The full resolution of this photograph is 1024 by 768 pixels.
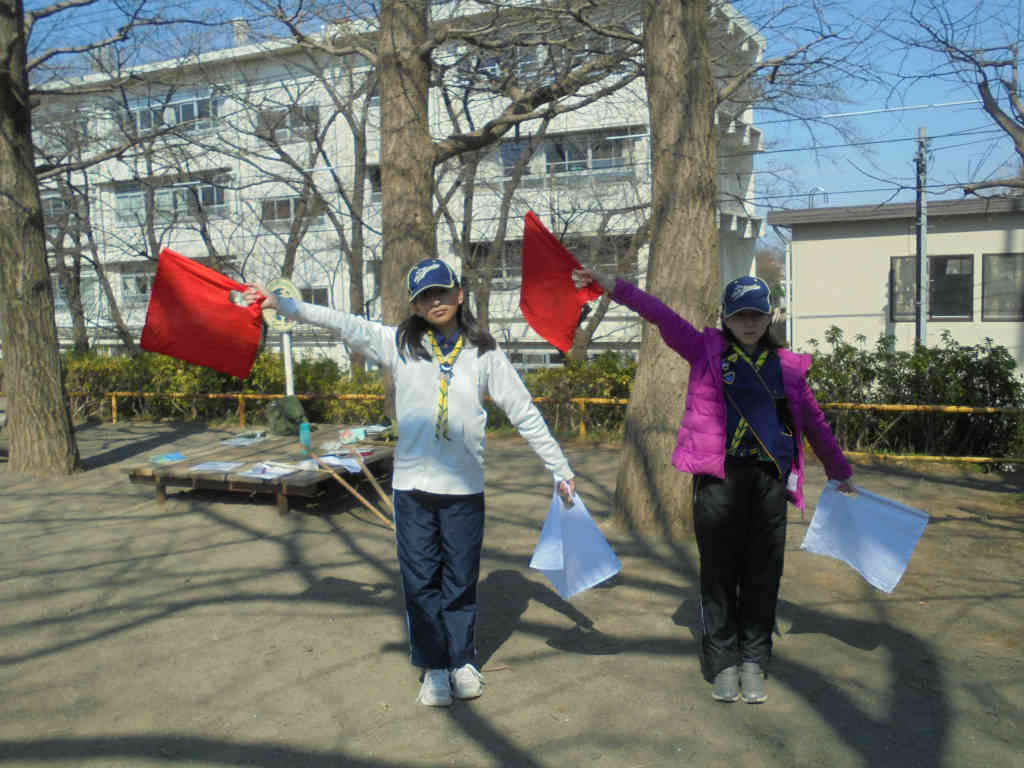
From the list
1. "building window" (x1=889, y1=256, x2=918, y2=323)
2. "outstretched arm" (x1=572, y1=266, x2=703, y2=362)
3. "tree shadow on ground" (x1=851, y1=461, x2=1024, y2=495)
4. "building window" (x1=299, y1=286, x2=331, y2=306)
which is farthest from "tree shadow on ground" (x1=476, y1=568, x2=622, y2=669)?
"building window" (x1=299, y1=286, x2=331, y2=306)

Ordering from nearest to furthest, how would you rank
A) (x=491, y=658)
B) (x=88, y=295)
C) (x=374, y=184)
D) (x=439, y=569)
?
(x=439, y=569) → (x=491, y=658) → (x=374, y=184) → (x=88, y=295)

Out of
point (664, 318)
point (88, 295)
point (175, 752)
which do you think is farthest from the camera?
point (88, 295)

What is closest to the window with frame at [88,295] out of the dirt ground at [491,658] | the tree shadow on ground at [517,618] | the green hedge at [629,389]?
the green hedge at [629,389]

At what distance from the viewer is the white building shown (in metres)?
16.8

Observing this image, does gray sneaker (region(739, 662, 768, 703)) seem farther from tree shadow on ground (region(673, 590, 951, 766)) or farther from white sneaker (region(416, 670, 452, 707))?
white sneaker (region(416, 670, 452, 707))

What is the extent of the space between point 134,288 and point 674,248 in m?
30.7

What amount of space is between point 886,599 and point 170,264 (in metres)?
4.59

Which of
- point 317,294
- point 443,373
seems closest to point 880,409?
point 443,373

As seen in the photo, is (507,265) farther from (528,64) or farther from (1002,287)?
(1002,287)

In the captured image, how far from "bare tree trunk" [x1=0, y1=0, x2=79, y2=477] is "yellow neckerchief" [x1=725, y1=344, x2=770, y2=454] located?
324 inches

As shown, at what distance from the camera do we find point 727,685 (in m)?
3.67

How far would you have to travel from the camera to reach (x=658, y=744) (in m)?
3.36

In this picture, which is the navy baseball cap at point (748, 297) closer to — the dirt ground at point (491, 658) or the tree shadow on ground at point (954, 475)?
the dirt ground at point (491, 658)

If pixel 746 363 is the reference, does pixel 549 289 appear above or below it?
above
